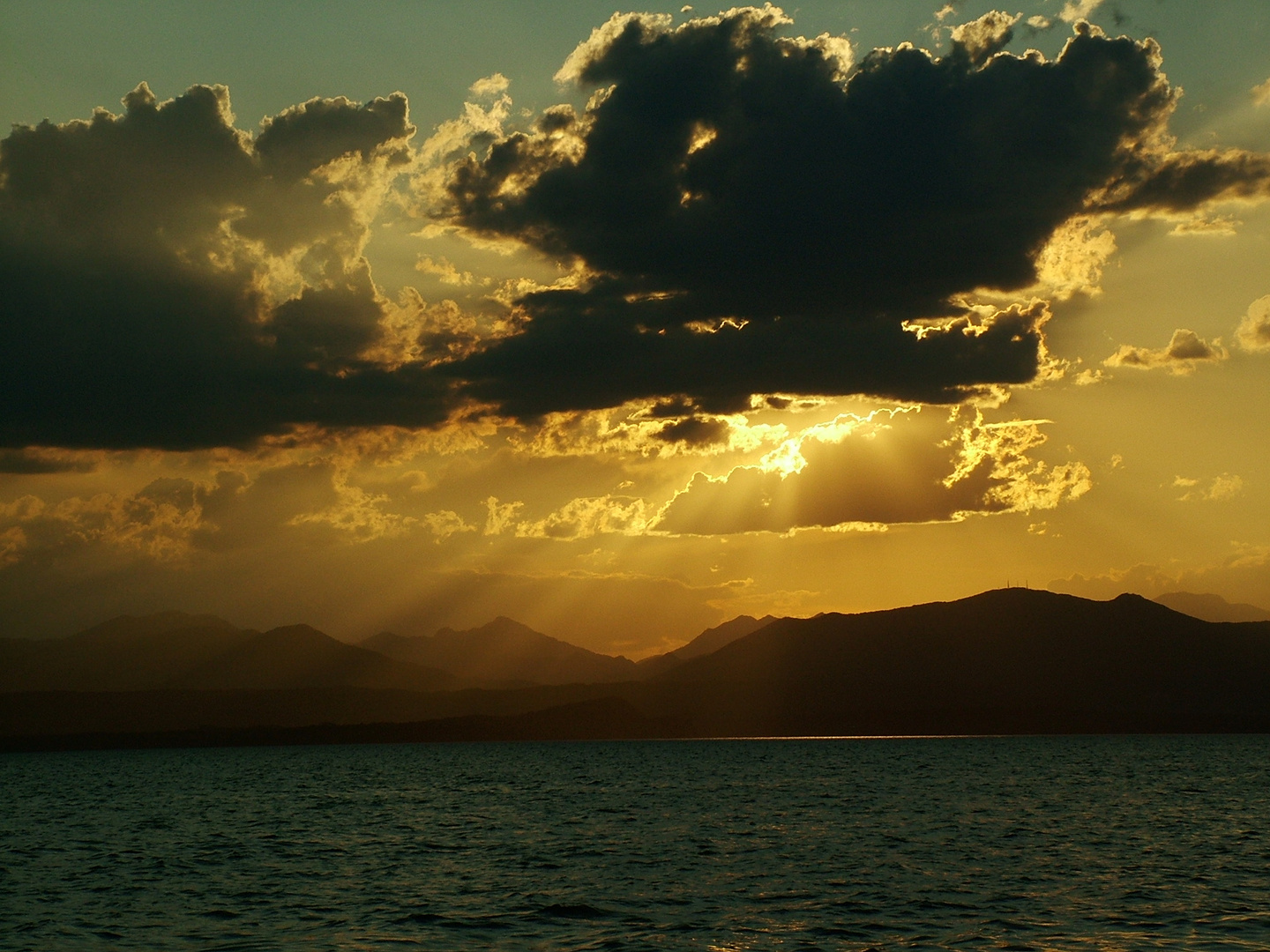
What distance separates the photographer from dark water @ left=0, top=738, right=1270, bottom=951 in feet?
151

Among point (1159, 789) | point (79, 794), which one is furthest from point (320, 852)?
point (79, 794)

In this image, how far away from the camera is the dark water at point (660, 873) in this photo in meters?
46.0

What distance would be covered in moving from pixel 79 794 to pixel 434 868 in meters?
116

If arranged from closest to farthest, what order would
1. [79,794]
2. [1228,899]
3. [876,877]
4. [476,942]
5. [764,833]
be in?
[476,942], [1228,899], [876,877], [764,833], [79,794]

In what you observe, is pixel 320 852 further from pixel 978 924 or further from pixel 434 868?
pixel 978 924

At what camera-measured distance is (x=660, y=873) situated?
62.4m

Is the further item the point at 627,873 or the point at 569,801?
the point at 569,801

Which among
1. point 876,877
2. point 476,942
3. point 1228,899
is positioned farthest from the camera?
point 876,877

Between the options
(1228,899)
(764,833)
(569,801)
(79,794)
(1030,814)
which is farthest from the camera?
(79,794)

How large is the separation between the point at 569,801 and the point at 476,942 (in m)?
77.3

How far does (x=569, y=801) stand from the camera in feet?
396

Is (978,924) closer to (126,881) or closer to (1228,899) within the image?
(1228,899)

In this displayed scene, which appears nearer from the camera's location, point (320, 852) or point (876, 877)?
point (876, 877)

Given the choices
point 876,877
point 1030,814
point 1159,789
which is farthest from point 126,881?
point 1159,789
